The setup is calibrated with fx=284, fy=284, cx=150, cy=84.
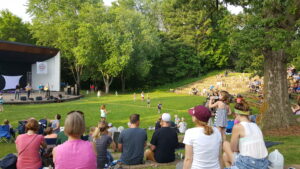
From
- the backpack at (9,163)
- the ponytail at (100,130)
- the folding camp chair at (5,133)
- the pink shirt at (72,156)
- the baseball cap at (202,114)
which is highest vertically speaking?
the baseball cap at (202,114)

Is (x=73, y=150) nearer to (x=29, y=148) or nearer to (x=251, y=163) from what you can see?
(x=29, y=148)

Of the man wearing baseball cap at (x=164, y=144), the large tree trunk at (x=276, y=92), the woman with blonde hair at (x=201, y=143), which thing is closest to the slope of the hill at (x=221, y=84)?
the large tree trunk at (x=276, y=92)

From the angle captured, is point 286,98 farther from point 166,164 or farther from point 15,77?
point 15,77

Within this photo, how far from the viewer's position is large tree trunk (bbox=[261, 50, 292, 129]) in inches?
428

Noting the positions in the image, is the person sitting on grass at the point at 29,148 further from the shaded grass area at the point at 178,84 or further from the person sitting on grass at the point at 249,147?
the shaded grass area at the point at 178,84

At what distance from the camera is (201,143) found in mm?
3379

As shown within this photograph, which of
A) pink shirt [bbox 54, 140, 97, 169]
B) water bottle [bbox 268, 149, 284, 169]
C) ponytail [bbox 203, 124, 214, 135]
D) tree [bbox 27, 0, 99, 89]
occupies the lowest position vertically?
water bottle [bbox 268, 149, 284, 169]

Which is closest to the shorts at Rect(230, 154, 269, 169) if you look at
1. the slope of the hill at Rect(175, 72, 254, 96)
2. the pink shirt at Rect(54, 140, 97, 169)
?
the pink shirt at Rect(54, 140, 97, 169)

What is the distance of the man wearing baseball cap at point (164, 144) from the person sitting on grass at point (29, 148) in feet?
7.20

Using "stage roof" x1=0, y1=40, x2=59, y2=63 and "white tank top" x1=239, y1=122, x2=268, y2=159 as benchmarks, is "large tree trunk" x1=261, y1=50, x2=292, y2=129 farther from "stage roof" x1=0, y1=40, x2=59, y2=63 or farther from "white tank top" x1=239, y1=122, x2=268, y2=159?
"stage roof" x1=0, y1=40, x2=59, y2=63

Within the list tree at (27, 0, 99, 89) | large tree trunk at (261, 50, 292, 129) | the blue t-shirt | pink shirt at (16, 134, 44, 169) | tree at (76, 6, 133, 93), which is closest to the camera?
pink shirt at (16, 134, 44, 169)

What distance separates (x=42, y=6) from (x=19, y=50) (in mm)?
14453

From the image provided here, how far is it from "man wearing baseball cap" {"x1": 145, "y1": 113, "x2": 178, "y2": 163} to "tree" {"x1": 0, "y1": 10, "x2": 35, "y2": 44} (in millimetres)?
40962

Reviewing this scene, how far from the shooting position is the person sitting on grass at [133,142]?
18.0 ft
